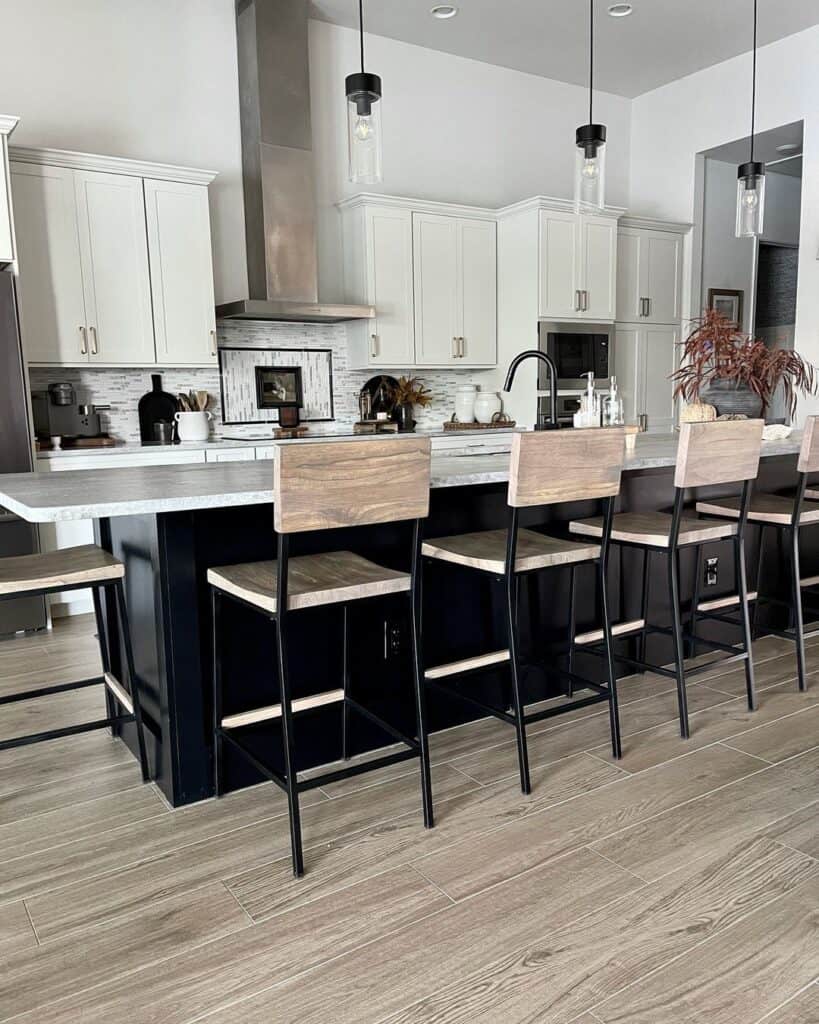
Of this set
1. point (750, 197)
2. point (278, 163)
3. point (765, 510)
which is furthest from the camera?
point (278, 163)

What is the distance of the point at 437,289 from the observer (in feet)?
18.0

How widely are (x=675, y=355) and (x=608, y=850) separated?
17.3ft

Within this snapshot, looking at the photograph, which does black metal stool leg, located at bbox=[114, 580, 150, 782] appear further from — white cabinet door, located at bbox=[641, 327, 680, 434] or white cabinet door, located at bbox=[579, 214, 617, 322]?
white cabinet door, located at bbox=[641, 327, 680, 434]

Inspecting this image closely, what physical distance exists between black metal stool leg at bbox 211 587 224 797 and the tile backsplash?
284cm

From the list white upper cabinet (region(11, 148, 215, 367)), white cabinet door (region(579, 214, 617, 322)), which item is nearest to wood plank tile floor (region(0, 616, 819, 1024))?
white upper cabinet (region(11, 148, 215, 367))

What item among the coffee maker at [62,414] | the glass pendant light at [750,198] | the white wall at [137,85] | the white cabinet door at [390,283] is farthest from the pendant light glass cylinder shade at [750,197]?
the coffee maker at [62,414]

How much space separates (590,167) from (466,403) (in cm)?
268

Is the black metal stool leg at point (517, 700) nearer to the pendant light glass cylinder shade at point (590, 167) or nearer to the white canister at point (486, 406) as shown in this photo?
the pendant light glass cylinder shade at point (590, 167)

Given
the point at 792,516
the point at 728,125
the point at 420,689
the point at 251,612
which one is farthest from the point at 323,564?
the point at 728,125

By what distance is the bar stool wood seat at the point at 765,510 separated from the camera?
321 cm

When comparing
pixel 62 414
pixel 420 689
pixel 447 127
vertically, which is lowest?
pixel 420 689

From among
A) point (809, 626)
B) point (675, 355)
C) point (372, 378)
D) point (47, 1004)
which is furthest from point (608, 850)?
point (675, 355)

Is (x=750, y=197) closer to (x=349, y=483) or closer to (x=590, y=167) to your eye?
(x=590, y=167)

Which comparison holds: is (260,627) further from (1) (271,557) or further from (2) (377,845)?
(2) (377,845)
